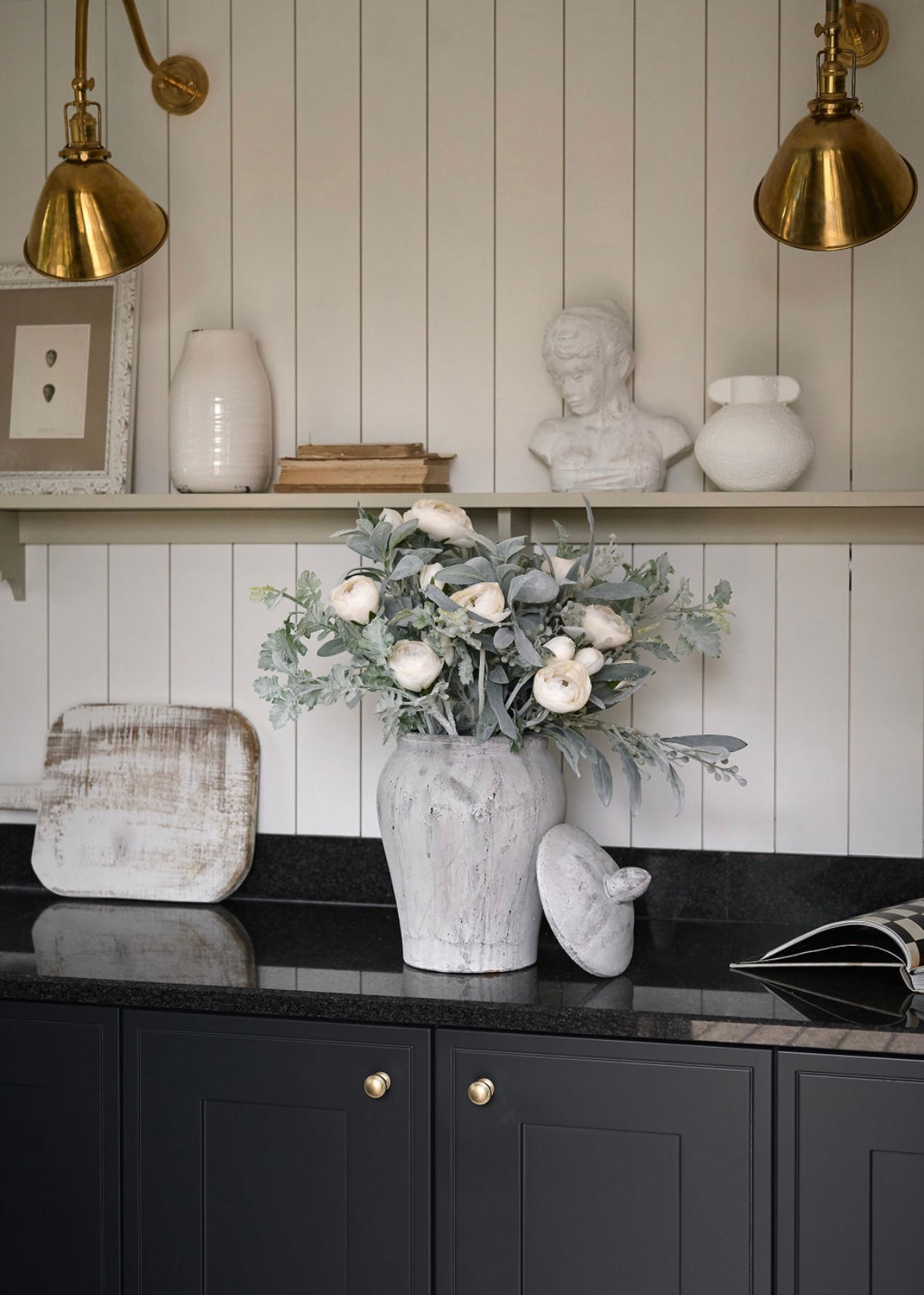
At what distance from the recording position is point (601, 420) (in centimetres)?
198

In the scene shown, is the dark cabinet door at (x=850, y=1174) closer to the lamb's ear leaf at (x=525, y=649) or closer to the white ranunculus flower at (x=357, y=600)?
the lamb's ear leaf at (x=525, y=649)

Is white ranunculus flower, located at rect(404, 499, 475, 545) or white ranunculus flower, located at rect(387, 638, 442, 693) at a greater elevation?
white ranunculus flower, located at rect(404, 499, 475, 545)

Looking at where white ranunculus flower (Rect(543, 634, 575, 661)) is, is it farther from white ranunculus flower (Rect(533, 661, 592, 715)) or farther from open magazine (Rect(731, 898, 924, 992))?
open magazine (Rect(731, 898, 924, 992))

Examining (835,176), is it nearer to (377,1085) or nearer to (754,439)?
(754,439)

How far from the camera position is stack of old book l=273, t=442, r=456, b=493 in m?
1.95

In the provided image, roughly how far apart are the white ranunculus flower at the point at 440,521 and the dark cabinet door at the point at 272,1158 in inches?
24.9

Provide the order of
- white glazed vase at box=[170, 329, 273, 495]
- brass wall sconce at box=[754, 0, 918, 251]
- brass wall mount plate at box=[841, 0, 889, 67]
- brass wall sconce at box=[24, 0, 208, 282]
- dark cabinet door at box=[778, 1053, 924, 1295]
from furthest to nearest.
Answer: white glazed vase at box=[170, 329, 273, 495], brass wall mount plate at box=[841, 0, 889, 67], brass wall sconce at box=[24, 0, 208, 282], brass wall sconce at box=[754, 0, 918, 251], dark cabinet door at box=[778, 1053, 924, 1295]

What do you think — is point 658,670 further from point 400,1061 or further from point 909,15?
point 909,15

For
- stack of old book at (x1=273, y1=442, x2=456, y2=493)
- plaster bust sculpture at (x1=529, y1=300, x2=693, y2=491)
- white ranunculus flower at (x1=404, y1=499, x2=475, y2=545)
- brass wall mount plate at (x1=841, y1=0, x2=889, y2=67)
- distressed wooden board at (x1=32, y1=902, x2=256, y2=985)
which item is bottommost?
distressed wooden board at (x1=32, y1=902, x2=256, y2=985)

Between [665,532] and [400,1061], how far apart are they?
36.4 inches

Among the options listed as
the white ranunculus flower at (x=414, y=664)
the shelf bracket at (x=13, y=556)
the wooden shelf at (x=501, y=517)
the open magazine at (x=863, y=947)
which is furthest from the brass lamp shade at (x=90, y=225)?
the open magazine at (x=863, y=947)

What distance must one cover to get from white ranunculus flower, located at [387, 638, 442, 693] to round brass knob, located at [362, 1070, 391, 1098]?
0.49 meters

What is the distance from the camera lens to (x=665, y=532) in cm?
203

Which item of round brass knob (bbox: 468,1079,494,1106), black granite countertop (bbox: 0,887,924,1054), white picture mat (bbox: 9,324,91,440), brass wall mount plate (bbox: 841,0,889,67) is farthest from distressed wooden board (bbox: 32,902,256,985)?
brass wall mount plate (bbox: 841,0,889,67)
